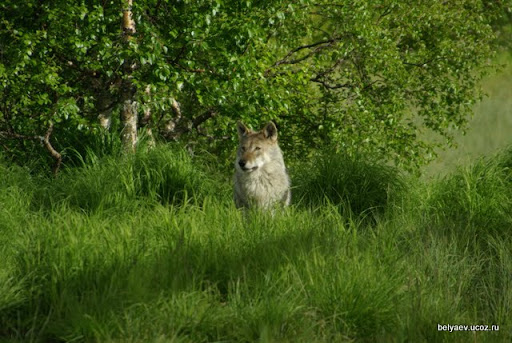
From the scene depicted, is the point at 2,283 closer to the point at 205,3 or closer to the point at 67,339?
the point at 67,339

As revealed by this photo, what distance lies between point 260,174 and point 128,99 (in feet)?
9.22

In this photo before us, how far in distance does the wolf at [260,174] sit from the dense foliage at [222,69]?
1.23 m

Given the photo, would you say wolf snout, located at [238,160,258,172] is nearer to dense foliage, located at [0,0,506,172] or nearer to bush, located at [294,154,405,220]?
bush, located at [294,154,405,220]

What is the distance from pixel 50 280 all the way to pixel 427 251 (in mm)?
3613

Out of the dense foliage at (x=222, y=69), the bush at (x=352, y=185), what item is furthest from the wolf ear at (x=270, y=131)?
the dense foliage at (x=222, y=69)

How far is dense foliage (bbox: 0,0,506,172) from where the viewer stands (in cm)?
1004

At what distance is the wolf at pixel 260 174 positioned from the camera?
9.14m

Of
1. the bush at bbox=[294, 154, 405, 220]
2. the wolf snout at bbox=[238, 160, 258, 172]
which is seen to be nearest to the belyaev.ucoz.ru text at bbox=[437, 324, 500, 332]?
the bush at bbox=[294, 154, 405, 220]

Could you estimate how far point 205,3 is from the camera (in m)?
10.8

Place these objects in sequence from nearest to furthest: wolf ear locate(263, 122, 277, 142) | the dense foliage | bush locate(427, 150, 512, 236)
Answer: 1. bush locate(427, 150, 512, 236)
2. wolf ear locate(263, 122, 277, 142)
3. the dense foliage

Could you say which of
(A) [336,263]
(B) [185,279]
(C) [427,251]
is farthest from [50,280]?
(C) [427,251]

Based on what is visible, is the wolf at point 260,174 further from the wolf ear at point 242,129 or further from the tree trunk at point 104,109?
the tree trunk at point 104,109

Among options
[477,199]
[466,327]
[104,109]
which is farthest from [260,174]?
[466,327]

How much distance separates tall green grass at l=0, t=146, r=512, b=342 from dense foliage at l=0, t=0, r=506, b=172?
6.48 ft
